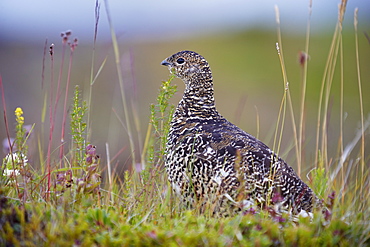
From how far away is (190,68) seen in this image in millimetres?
4695

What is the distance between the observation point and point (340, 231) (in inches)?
114

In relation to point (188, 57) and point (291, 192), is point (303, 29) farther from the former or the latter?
point (291, 192)

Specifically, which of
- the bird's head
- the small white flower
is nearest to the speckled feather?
the bird's head

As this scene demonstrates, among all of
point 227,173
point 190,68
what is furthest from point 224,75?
point 227,173

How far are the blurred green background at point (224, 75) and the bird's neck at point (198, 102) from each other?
5.17 m

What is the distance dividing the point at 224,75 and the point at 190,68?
9755 mm

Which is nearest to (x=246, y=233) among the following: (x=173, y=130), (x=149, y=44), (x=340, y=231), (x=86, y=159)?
(x=340, y=231)

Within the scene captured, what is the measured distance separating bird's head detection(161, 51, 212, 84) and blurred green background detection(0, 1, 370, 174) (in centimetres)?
509

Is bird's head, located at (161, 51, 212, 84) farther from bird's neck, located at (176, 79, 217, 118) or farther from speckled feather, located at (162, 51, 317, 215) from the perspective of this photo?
speckled feather, located at (162, 51, 317, 215)

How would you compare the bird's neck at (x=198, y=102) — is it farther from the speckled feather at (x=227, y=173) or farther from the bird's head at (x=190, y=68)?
the speckled feather at (x=227, y=173)

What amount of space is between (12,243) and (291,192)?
191cm

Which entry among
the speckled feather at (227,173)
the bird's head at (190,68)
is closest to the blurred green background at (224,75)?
the bird's head at (190,68)

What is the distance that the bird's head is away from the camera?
15.4 ft

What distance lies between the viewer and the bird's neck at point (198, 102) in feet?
14.6
